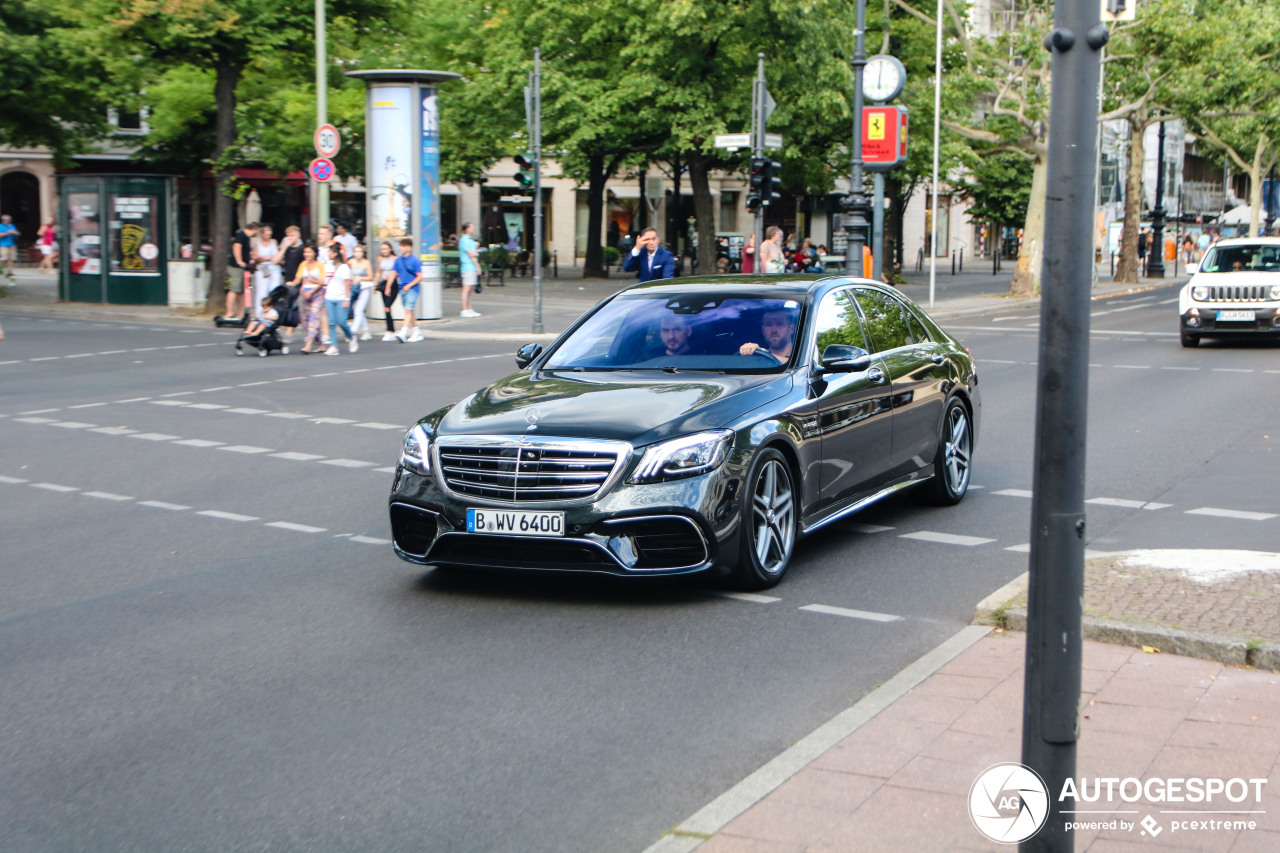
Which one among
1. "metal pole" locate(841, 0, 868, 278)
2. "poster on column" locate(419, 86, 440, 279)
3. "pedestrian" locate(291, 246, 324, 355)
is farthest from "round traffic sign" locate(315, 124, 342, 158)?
"metal pole" locate(841, 0, 868, 278)

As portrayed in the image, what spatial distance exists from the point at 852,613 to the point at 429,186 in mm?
22920

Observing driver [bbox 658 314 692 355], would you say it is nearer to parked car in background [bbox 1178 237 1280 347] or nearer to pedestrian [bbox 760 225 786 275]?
parked car in background [bbox 1178 237 1280 347]

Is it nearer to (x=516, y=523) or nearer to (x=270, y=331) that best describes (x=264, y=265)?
(x=270, y=331)

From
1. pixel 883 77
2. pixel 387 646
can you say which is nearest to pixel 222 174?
pixel 883 77

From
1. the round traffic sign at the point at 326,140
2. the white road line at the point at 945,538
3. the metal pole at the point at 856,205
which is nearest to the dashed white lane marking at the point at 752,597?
the white road line at the point at 945,538

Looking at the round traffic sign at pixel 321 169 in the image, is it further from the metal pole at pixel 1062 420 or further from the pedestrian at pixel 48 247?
the pedestrian at pixel 48 247

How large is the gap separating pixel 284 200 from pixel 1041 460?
5370cm

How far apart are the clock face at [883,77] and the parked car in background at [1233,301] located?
788cm

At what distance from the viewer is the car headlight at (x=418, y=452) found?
6.89 metres

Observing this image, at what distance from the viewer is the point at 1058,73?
336 centimetres

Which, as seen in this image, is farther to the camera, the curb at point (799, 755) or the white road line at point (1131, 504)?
the white road line at point (1131, 504)

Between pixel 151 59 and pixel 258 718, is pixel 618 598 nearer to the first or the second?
pixel 258 718

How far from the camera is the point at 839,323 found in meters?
8.24

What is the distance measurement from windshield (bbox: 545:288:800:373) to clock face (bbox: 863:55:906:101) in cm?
2170
